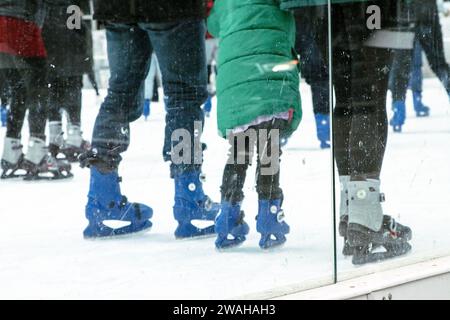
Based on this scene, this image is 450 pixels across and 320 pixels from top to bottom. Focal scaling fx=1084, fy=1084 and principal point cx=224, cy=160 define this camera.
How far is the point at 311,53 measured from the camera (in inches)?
83.9

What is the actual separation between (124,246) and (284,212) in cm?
34

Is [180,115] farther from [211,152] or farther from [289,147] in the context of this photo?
[289,147]

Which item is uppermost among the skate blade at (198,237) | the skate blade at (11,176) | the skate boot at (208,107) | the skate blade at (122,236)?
the skate boot at (208,107)

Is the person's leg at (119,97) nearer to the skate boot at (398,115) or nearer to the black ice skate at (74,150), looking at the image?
the black ice skate at (74,150)

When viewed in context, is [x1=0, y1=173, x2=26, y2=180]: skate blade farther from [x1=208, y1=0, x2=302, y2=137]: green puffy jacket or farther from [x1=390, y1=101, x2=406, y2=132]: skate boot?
[x1=390, y1=101, x2=406, y2=132]: skate boot

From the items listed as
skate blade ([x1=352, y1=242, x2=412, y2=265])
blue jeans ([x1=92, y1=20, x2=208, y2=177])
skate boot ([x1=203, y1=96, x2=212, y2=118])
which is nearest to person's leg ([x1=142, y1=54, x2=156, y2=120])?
blue jeans ([x1=92, y1=20, x2=208, y2=177])

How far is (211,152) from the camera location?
209cm

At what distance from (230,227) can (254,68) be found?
322mm

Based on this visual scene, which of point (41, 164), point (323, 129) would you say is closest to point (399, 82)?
point (323, 129)

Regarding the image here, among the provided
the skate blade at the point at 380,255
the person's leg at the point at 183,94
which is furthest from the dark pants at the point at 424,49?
the person's leg at the point at 183,94

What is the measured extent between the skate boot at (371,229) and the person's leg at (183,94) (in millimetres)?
365

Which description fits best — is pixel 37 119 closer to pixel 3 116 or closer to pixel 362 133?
pixel 3 116

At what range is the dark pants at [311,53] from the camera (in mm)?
2119
